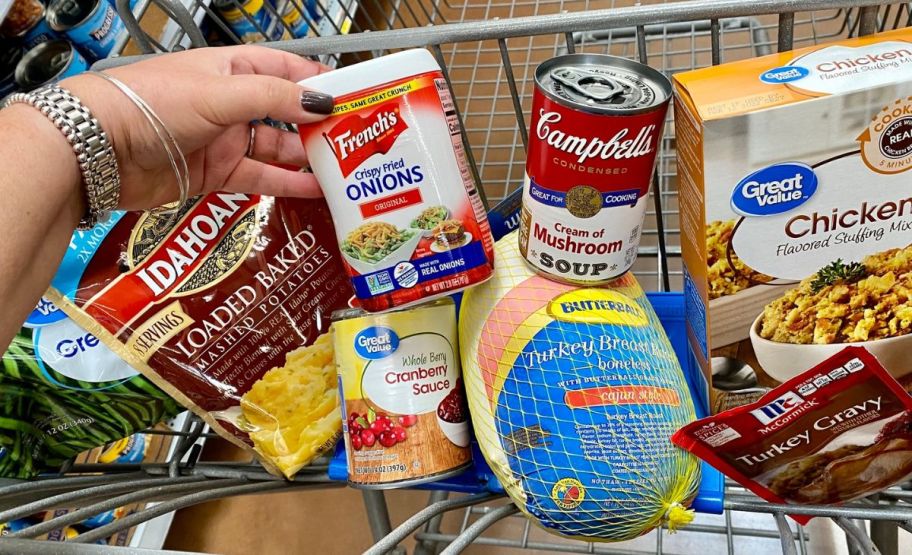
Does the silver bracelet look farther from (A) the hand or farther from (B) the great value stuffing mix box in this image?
(B) the great value stuffing mix box

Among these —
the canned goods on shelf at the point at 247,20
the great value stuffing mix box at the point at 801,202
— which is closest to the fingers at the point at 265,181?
the great value stuffing mix box at the point at 801,202

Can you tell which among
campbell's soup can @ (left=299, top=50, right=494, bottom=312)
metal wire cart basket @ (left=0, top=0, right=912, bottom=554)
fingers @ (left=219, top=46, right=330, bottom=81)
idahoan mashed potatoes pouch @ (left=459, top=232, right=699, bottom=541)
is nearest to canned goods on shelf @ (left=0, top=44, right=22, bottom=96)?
metal wire cart basket @ (left=0, top=0, right=912, bottom=554)

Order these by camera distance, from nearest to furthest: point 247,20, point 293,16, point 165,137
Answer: point 165,137, point 247,20, point 293,16

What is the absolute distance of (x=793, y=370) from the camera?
0.64m

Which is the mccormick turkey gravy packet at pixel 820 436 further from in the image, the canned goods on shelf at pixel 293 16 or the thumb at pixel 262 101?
the canned goods on shelf at pixel 293 16

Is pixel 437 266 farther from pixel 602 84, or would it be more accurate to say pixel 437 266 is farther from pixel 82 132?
pixel 82 132

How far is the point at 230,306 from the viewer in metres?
0.78

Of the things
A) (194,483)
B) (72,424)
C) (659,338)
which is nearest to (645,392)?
(659,338)

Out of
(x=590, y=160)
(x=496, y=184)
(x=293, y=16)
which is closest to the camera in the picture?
(x=590, y=160)

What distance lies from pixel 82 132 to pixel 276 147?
23cm

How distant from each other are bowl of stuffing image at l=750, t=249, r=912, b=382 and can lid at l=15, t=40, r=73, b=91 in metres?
1.06

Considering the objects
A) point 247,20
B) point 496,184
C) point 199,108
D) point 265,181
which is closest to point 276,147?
point 265,181

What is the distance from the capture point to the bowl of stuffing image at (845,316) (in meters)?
0.59

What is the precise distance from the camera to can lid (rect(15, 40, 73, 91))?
1080mm
